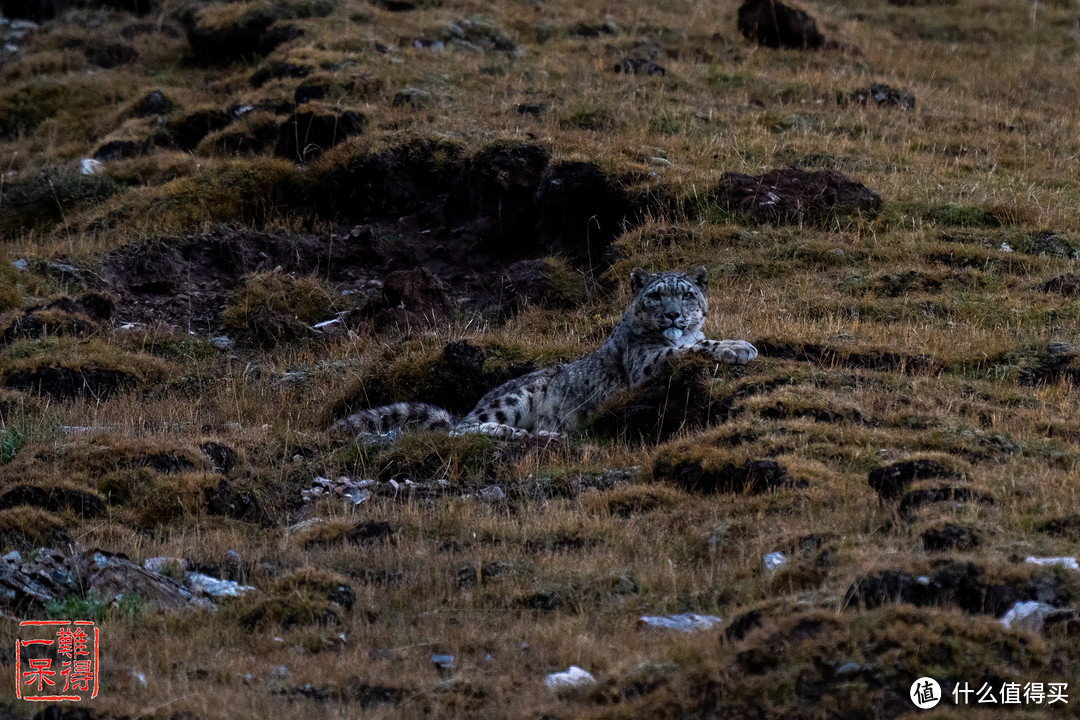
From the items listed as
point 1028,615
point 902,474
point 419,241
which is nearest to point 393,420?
point 902,474

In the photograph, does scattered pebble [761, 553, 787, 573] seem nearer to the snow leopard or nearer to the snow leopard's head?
the snow leopard

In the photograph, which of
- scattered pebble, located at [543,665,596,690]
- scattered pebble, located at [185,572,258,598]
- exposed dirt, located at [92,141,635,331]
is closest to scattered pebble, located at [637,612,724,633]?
scattered pebble, located at [543,665,596,690]

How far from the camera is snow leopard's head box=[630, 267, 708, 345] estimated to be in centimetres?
1402

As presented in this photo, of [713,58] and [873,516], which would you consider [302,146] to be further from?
[873,516]

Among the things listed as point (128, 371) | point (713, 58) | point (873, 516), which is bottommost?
point (128, 371)

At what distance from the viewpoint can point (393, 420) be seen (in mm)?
13945

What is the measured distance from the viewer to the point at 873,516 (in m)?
9.49

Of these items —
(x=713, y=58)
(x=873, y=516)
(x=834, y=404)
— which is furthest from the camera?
(x=713, y=58)

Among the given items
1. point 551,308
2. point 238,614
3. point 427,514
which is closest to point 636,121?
point 551,308

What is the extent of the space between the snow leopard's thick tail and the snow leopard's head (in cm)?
254

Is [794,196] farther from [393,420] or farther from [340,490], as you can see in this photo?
[340,490]

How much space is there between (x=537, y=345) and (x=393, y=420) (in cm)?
260

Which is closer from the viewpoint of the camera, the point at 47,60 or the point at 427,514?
the point at 427,514

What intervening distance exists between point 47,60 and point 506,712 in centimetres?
2799
